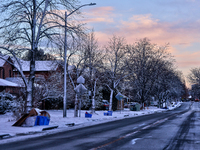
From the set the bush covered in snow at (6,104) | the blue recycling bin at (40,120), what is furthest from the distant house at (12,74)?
the blue recycling bin at (40,120)

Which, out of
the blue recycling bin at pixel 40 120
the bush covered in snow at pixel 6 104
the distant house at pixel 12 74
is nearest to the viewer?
the blue recycling bin at pixel 40 120

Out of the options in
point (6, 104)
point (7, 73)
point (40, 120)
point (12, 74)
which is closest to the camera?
point (40, 120)

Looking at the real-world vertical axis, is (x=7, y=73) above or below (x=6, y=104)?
above

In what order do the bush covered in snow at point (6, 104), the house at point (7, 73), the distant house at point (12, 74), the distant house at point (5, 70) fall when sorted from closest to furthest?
the bush covered in snow at point (6, 104) → the distant house at point (12, 74) → the house at point (7, 73) → the distant house at point (5, 70)

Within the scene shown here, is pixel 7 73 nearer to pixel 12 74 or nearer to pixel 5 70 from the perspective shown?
pixel 5 70

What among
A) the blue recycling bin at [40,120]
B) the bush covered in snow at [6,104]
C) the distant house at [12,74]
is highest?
the distant house at [12,74]

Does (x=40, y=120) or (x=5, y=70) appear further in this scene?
(x=5, y=70)

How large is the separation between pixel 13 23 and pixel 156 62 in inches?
1526

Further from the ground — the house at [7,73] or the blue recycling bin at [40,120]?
the house at [7,73]

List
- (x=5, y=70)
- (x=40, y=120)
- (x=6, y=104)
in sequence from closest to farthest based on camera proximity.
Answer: (x=40, y=120), (x=6, y=104), (x=5, y=70)

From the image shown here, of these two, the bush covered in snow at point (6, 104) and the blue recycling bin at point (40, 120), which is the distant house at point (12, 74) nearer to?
the bush covered in snow at point (6, 104)

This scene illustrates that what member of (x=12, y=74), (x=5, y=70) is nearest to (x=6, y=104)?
(x=5, y=70)

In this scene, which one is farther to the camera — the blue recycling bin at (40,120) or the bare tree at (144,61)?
the bare tree at (144,61)

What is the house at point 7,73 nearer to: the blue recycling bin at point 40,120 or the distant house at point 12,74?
the distant house at point 12,74
